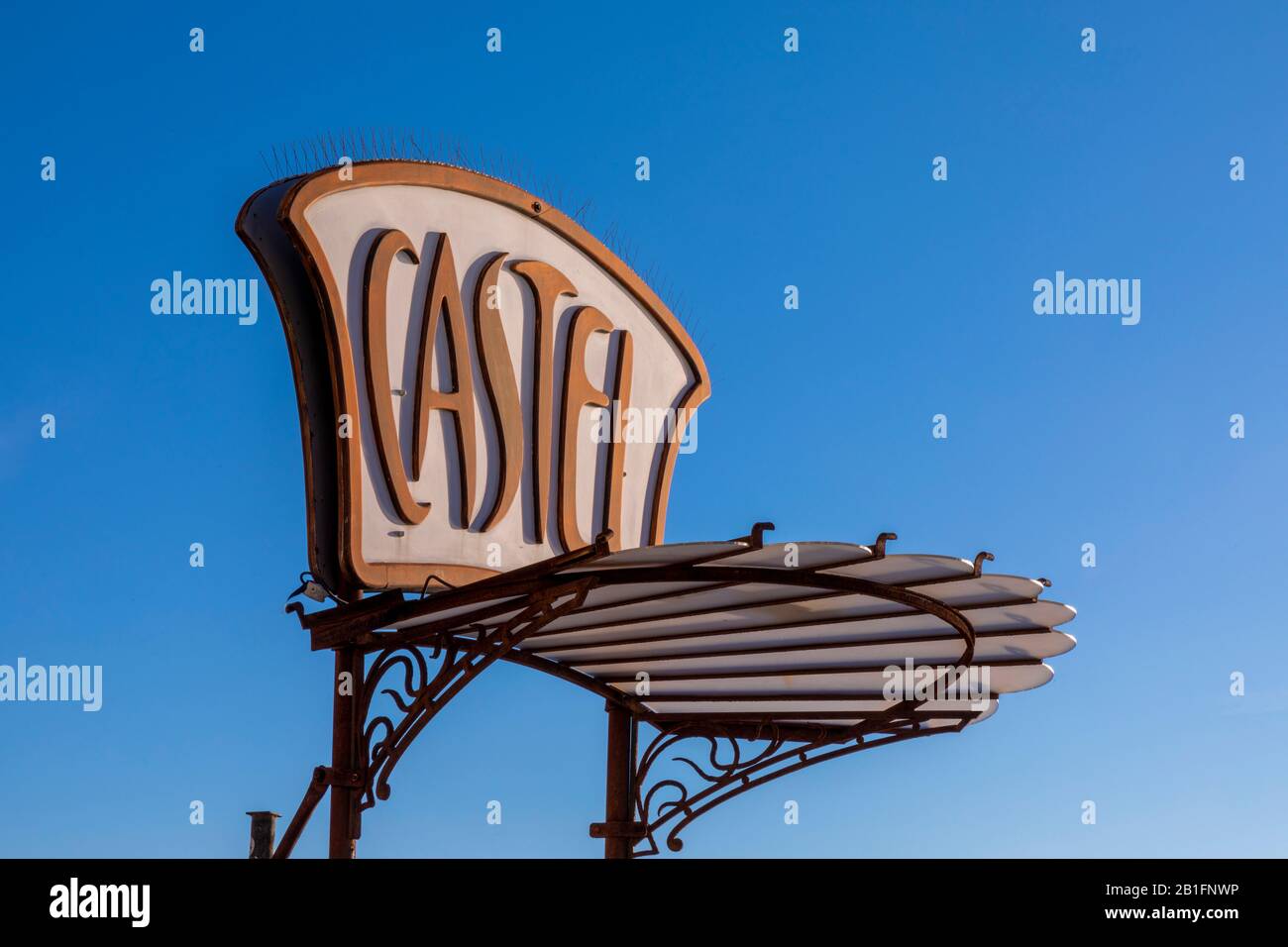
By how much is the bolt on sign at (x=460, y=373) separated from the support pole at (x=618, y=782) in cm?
130

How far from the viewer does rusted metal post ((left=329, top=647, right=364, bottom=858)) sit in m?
8.09

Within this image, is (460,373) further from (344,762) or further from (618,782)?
(618,782)

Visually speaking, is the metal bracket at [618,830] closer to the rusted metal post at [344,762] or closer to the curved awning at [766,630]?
the curved awning at [766,630]

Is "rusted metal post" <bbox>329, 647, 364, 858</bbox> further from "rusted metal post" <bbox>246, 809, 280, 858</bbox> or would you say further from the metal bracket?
the metal bracket

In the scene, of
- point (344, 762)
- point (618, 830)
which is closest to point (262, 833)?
point (344, 762)

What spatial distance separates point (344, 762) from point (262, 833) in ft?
3.51

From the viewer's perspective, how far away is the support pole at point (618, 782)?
10469 millimetres

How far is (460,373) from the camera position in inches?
365

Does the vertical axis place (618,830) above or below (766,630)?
below

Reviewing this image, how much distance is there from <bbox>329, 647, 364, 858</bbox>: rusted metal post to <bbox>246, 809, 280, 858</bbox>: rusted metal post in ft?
2.80

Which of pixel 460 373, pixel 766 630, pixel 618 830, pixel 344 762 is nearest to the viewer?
pixel 344 762

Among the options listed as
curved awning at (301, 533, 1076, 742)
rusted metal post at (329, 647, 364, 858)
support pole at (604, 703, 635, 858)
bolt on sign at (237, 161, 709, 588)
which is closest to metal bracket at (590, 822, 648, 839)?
support pole at (604, 703, 635, 858)

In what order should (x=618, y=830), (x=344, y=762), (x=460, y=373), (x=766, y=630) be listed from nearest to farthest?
1. (x=344, y=762)
2. (x=766, y=630)
3. (x=460, y=373)
4. (x=618, y=830)
